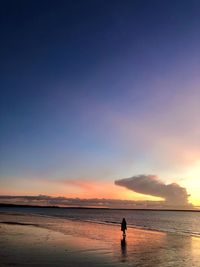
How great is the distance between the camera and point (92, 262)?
26812 millimetres

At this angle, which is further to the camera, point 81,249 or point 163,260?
point 81,249

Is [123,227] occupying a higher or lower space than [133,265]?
higher

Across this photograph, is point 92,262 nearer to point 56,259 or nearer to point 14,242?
point 56,259

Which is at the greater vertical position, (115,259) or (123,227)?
(123,227)

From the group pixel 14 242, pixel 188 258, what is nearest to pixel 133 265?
pixel 188 258

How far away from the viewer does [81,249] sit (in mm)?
34031

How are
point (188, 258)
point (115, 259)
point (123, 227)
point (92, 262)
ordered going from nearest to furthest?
1. point (92, 262)
2. point (115, 259)
3. point (188, 258)
4. point (123, 227)

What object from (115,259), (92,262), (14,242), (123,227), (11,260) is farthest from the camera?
(123,227)

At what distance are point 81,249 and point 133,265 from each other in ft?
27.2

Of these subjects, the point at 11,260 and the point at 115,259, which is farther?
the point at 115,259

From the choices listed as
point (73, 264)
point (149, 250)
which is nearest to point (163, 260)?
point (149, 250)

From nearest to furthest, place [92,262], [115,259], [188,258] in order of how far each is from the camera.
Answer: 1. [92,262]
2. [115,259]
3. [188,258]

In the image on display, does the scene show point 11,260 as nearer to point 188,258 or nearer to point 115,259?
point 115,259

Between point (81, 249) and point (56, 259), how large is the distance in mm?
7511
